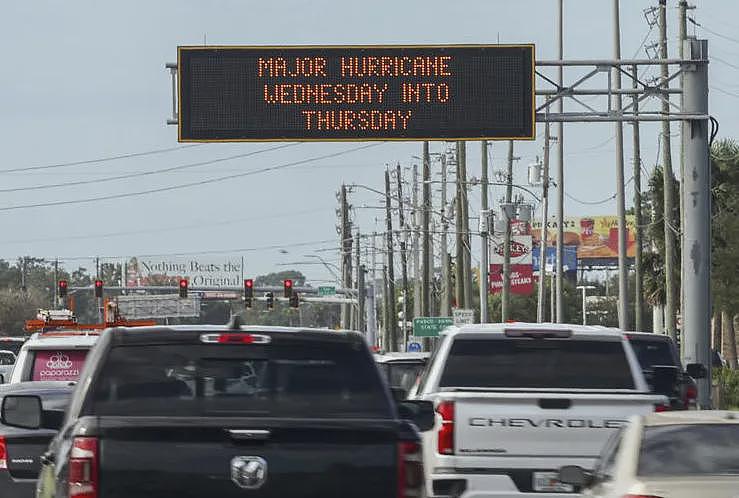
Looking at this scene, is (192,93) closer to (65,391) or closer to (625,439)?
(65,391)

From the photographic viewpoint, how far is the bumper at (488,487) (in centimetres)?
1436

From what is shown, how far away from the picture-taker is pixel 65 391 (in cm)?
1578

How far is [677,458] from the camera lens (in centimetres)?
1019

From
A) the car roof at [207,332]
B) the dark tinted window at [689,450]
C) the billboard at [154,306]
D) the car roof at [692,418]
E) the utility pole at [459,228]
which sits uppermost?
the utility pole at [459,228]

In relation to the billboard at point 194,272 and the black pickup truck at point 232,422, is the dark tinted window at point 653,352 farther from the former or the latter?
the billboard at point 194,272

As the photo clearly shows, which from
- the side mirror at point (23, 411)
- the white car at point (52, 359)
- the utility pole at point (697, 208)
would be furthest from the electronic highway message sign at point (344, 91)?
the side mirror at point (23, 411)

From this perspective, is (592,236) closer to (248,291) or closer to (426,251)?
(248,291)

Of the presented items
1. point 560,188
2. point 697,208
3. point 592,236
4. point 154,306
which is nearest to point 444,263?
point 560,188

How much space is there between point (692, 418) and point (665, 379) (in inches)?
371

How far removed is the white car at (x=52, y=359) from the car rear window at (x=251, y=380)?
11702mm

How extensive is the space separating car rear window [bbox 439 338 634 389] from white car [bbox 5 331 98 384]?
721 cm

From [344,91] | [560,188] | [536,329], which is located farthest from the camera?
[560,188]

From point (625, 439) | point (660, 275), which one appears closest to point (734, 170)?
point (660, 275)

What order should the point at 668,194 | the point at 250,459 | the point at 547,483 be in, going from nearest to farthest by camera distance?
1. the point at 250,459
2. the point at 547,483
3. the point at 668,194
